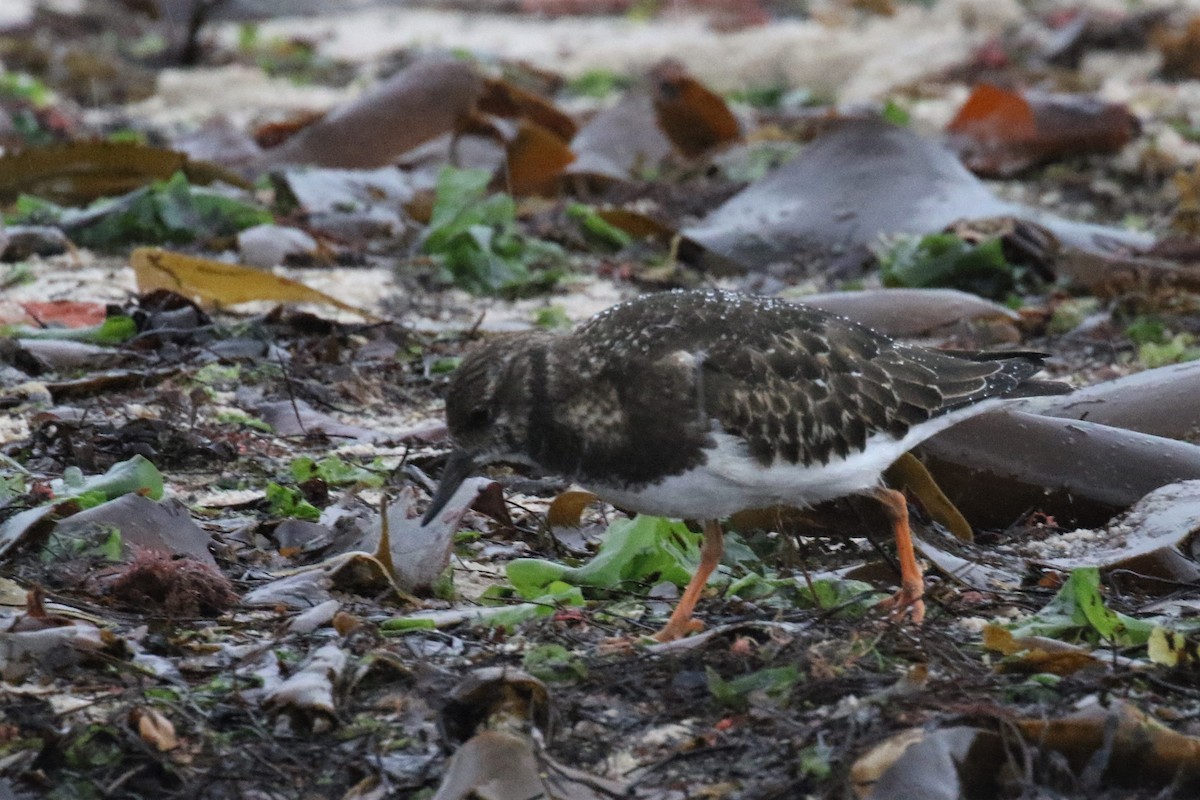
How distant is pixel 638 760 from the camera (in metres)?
2.65

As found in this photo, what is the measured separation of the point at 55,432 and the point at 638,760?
1.97 m

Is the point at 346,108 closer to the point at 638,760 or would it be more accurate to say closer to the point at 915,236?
the point at 915,236

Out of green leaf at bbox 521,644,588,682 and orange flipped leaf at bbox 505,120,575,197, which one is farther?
orange flipped leaf at bbox 505,120,575,197

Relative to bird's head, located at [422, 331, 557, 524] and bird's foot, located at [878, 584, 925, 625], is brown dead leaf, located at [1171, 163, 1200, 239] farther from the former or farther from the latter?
bird's head, located at [422, 331, 557, 524]

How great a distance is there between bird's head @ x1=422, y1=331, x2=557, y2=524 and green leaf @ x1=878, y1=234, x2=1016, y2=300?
3.10m

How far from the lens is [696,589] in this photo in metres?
3.24

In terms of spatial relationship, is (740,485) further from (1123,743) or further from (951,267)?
(951,267)

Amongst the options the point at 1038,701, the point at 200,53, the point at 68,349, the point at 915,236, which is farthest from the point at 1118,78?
the point at 1038,701

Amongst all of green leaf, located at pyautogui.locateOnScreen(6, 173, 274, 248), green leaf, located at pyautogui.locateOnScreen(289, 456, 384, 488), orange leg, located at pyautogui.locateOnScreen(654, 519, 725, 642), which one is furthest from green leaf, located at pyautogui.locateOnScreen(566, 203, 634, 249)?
orange leg, located at pyautogui.locateOnScreen(654, 519, 725, 642)

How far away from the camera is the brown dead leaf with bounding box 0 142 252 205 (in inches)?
265

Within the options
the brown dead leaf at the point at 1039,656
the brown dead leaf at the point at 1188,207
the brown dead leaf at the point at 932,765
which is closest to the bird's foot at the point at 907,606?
the brown dead leaf at the point at 1039,656

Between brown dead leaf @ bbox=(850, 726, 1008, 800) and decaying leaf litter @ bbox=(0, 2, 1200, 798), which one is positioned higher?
brown dead leaf @ bbox=(850, 726, 1008, 800)

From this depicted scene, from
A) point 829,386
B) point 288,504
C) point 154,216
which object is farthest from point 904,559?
point 154,216

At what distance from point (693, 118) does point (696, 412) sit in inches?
223
